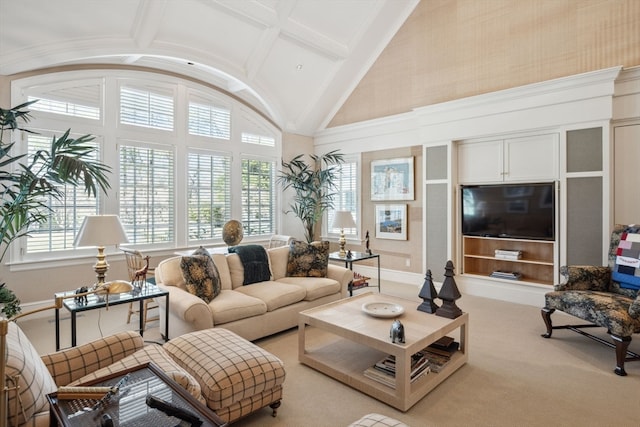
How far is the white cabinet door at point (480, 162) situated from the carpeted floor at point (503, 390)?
2.29 metres

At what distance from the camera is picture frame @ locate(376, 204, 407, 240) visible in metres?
6.18

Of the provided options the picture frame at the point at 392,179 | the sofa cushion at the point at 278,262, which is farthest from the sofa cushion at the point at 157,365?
the picture frame at the point at 392,179

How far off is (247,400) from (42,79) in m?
4.59

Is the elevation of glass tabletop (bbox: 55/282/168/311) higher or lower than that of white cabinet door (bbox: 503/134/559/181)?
lower

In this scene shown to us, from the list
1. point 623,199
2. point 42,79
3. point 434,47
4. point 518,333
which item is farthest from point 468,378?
point 42,79

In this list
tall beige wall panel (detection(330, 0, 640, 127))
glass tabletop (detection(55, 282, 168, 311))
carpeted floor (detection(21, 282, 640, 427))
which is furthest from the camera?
tall beige wall panel (detection(330, 0, 640, 127))

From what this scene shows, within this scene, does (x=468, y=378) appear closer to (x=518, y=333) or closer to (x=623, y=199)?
(x=518, y=333)

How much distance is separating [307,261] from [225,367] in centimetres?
241

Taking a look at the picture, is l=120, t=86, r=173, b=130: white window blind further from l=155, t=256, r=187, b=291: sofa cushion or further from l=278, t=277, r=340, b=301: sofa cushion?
l=278, t=277, r=340, b=301: sofa cushion

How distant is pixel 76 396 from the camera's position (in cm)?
146

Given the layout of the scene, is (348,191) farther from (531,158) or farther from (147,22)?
(147,22)

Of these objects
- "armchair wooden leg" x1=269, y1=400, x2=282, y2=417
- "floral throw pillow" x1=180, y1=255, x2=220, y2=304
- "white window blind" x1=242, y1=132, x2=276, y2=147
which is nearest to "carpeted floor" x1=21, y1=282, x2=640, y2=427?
"armchair wooden leg" x1=269, y1=400, x2=282, y2=417

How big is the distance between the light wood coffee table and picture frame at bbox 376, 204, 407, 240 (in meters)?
2.86

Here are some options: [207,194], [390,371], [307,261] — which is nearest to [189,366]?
[390,371]
